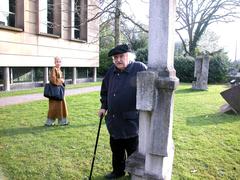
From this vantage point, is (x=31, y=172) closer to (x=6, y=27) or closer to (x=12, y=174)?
(x=12, y=174)

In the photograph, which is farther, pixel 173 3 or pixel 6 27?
pixel 6 27

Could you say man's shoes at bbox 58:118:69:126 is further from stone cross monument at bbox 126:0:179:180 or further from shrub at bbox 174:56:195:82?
shrub at bbox 174:56:195:82

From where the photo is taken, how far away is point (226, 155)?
5.68 m

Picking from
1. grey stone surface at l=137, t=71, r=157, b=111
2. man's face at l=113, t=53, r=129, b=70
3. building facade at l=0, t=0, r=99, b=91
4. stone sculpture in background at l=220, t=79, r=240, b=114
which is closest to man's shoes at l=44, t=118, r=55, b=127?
man's face at l=113, t=53, r=129, b=70

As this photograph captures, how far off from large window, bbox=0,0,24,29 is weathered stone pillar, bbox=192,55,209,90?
34.8 feet

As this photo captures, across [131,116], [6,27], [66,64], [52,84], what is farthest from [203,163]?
[66,64]

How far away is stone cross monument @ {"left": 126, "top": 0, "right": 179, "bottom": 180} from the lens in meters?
3.52

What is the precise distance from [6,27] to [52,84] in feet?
28.9

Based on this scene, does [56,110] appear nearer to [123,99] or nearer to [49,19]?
[123,99]

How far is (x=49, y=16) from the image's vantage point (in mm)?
19531

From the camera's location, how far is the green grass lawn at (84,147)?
16.1 ft

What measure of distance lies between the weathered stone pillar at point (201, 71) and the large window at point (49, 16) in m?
9.08

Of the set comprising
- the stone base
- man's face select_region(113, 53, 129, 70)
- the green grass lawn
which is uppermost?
man's face select_region(113, 53, 129, 70)

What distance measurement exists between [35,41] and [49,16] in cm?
295
